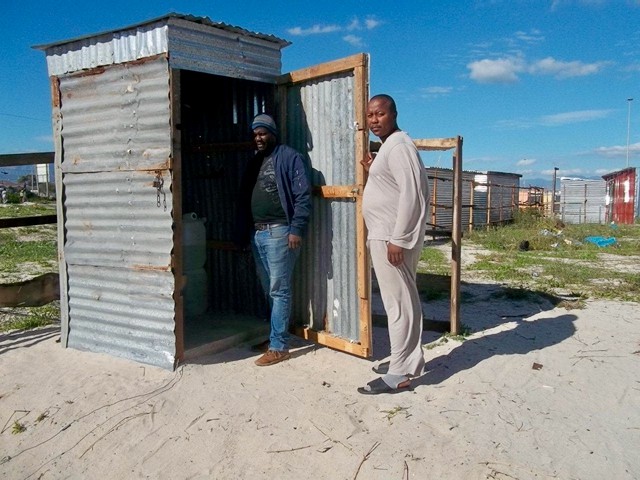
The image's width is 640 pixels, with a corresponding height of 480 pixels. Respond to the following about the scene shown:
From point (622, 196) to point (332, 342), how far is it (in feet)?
97.4

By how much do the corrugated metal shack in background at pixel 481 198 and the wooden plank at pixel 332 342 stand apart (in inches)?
549

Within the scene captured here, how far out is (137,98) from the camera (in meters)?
4.44

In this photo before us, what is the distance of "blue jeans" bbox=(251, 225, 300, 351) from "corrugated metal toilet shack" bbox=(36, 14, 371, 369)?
1.26ft

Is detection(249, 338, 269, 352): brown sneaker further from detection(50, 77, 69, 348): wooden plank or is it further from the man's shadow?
detection(50, 77, 69, 348): wooden plank

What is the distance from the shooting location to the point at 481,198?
24797 mm

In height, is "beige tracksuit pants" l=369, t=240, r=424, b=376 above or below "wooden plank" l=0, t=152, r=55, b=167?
below

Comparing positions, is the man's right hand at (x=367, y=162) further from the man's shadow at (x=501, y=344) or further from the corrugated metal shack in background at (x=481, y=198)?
the corrugated metal shack in background at (x=481, y=198)

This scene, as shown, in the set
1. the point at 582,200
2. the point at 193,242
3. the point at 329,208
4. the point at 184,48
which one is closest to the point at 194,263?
the point at 193,242

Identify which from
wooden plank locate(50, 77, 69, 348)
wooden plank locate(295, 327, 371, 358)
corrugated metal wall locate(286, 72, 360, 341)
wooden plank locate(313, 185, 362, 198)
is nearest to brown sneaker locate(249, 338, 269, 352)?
wooden plank locate(295, 327, 371, 358)

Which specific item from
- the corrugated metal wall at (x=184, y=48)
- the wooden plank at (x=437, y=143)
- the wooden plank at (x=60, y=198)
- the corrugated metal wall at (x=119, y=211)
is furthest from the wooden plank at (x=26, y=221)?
the wooden plank at (x=437, y=143)

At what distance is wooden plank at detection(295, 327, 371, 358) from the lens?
4670 millimetres

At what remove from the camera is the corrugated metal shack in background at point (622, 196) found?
1120 inches

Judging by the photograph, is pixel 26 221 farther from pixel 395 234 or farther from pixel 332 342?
pixel 395 234

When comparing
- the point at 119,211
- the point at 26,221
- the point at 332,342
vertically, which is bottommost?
the point at 332,342
